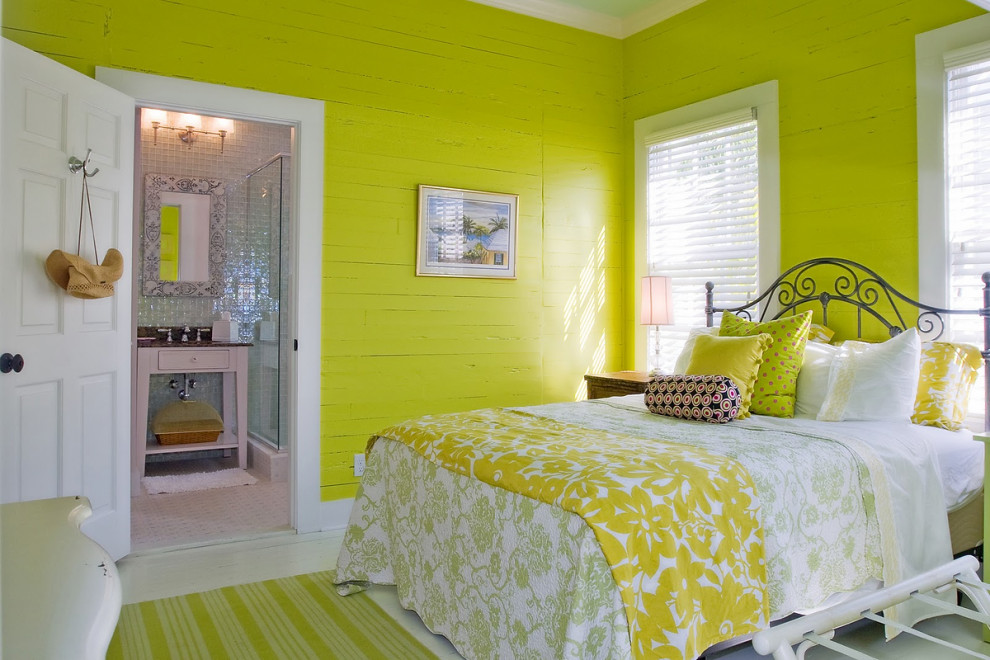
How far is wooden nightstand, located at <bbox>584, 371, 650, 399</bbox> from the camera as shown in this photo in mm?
4254

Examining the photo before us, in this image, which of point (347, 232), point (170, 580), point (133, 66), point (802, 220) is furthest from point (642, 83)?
point (170, 580)

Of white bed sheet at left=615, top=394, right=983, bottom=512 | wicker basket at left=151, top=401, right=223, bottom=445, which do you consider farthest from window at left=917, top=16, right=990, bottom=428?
wicker basket at left=151, top=401, right=223, bottom=445

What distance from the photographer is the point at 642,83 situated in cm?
496

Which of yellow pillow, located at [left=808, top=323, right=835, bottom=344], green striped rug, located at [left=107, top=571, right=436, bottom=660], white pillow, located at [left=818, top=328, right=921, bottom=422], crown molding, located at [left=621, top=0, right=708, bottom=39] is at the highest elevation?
crown molding, located at [left=621, top=0, right=708, bottom=39]

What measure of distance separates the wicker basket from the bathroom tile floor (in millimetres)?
645

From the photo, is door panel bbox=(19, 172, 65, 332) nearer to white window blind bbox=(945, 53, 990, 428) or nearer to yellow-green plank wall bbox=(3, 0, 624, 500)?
yellow-green plank wall bbox=(3, 0, 624, 500)

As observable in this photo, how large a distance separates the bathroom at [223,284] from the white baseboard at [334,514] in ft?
4.07

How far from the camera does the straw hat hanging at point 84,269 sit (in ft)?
9.96

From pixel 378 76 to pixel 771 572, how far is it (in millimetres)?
3269

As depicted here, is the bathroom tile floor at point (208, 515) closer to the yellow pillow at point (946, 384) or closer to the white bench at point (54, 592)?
the white bench at point (54, 592)

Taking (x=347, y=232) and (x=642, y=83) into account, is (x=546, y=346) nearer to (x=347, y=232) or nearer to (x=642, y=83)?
(x=347, y=232)

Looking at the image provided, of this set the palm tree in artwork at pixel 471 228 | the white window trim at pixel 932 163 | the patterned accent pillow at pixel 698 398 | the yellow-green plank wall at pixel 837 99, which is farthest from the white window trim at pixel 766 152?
the palm tree in artwork at pixel 471 228

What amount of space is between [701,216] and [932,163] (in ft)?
4.49

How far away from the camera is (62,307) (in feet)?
10.1
